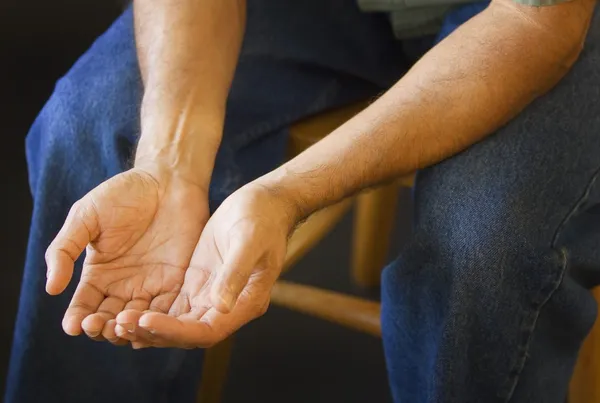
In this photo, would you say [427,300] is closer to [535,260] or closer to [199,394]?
[535,260]

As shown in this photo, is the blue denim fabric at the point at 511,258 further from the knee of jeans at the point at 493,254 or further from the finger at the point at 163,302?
the finger at the point at 163,302

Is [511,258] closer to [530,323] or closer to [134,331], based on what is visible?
[530,323]

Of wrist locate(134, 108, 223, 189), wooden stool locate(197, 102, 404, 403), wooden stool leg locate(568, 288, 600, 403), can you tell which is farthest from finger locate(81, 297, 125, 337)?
wooden stool leg locate(568, 288, 600, 403)

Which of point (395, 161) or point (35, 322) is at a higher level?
point (395, 161)

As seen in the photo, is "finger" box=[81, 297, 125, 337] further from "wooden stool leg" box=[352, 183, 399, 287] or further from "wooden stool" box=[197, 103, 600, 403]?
"wooden stool leg" box=[352, 183, 399, 287]

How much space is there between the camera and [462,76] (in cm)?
64

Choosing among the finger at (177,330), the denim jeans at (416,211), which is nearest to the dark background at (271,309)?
the denim jeans at (416,211)

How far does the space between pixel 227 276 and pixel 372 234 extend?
2.18 feet

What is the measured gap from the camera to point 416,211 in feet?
2.12

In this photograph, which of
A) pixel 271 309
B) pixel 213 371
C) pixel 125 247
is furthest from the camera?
pixel 271 309

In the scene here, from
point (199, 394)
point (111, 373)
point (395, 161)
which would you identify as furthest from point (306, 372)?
point (395, 161)

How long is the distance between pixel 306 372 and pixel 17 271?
1.33ft

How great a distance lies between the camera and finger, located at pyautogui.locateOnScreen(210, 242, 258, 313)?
495 mm

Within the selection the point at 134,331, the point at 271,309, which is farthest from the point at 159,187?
the point at 271,309
